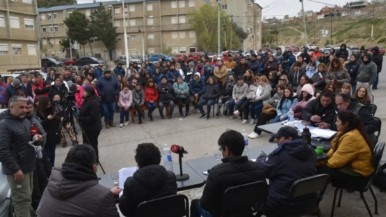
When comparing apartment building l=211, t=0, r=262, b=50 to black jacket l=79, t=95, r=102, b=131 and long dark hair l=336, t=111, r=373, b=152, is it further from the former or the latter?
long dark hair l=336, t=111, r=373, b=152

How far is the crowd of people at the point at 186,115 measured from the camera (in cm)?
299

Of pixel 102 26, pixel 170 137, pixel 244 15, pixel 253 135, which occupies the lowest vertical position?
pixel 170 137

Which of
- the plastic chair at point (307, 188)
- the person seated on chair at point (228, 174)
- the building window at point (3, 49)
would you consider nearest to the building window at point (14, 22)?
the building window at point (3, 49)

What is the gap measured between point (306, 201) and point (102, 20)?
186ft

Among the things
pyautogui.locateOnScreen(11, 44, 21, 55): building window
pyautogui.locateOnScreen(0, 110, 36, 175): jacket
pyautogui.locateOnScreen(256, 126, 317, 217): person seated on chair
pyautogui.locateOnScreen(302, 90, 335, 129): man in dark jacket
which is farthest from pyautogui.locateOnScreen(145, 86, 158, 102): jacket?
pyautogui.locateOnScreen(11, 44, 21, 55): building window

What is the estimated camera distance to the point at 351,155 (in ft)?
13.1

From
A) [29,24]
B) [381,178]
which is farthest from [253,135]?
[29,24]

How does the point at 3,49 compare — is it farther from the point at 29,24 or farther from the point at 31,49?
the point at 29,24

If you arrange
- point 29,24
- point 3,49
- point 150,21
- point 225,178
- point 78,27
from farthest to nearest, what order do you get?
point 150,21 < point 78,27 < point 29,24 < point 3,49 < point 225,178

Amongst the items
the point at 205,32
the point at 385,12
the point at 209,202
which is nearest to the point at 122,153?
the point at 209,202

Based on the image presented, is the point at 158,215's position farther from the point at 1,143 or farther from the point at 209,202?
the point at 1,143

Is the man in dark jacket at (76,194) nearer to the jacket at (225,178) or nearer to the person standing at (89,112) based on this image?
the jacket at (225,178)

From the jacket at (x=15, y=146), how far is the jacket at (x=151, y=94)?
664cm

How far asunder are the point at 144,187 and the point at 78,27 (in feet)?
184
